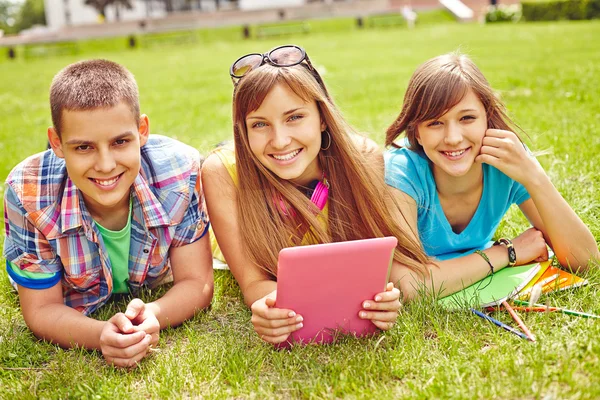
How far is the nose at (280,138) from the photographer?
2.69 meters

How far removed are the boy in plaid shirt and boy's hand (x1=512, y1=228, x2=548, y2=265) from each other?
4.93ft

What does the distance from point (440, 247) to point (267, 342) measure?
42.6 inches

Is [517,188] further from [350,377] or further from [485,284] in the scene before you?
[350,377]

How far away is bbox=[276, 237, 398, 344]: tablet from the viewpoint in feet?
7.25

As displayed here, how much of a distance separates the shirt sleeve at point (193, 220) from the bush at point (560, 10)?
913 inches

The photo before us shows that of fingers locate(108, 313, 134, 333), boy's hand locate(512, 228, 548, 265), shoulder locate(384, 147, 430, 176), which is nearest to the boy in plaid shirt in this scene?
fingers locate(108, 313, 134, 333)

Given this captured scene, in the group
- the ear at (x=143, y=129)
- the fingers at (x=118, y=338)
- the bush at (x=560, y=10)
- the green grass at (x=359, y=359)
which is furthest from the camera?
the bush at (x=560, y=10)

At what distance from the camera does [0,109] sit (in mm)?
10375

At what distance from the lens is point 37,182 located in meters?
2.68

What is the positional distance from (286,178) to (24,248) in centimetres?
117

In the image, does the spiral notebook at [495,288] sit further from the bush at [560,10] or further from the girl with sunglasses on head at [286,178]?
the bush at [560,10]

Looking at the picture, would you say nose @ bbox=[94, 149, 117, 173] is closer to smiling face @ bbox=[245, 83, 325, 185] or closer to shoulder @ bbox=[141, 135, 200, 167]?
shoulder @ bbox=[141, 135, 200, 167]

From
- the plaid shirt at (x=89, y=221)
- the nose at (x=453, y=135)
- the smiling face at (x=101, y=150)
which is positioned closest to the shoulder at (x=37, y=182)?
the plaid shirt at (x=89, y=221)

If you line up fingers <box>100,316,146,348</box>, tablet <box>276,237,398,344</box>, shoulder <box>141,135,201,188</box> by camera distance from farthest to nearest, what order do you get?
shoulder <box>141,135,201,188</box>, fingers <box>100,316,146,348</box>, tablet <box>276,237,398,344</box>
